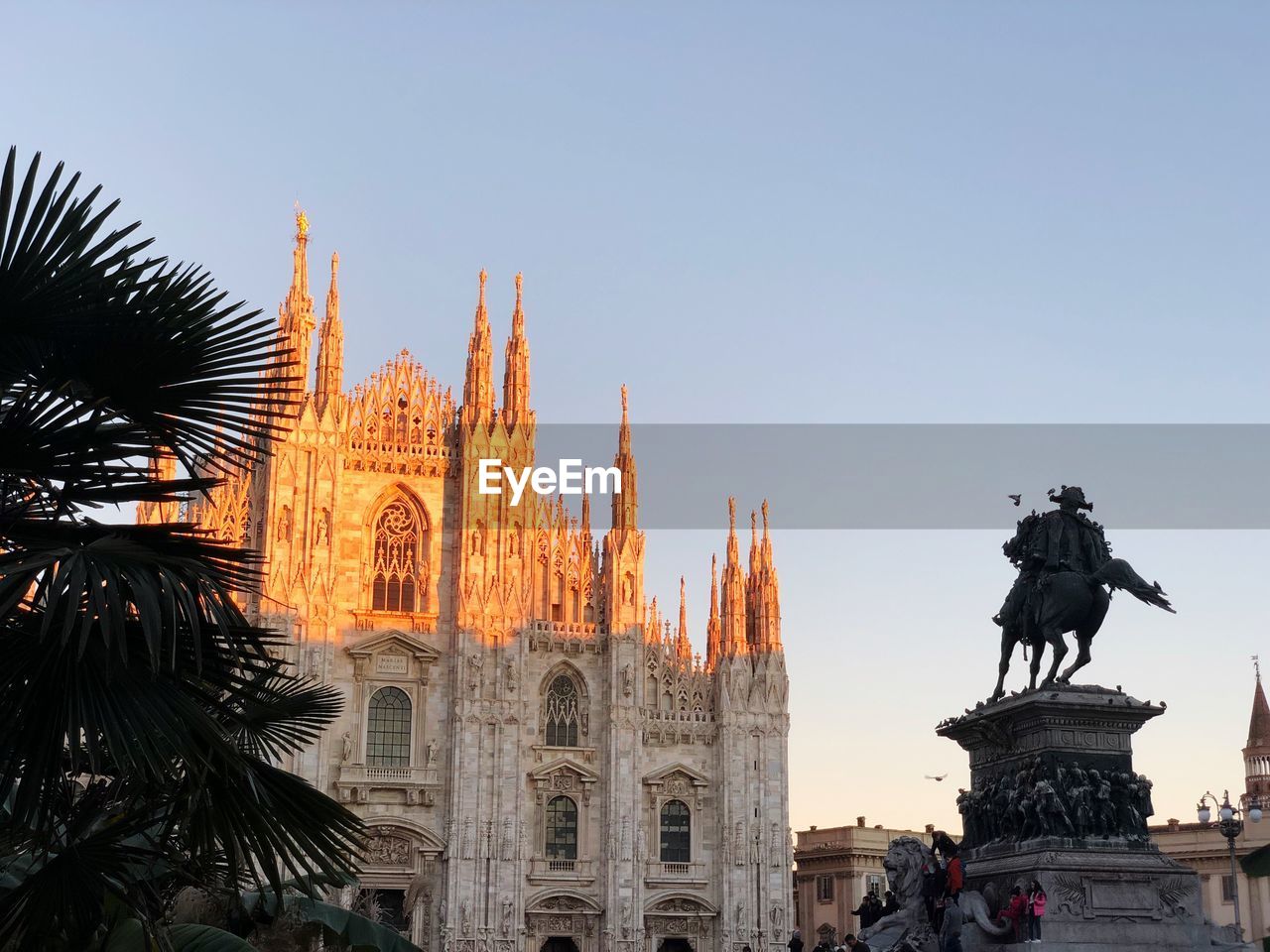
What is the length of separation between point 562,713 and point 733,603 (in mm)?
6679

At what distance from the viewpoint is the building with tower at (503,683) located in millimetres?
45688

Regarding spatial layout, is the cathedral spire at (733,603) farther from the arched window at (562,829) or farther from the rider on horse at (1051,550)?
the rider on horse at (1051,550)

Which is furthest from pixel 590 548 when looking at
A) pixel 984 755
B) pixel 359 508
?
pixel 984 755

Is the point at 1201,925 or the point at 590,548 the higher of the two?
the point at 590,548

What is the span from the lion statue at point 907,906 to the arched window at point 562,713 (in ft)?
109

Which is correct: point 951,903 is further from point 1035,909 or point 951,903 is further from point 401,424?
point 401,424

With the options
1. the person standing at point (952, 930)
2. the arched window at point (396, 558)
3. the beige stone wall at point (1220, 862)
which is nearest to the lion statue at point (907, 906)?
the person standing at point (952, 930)

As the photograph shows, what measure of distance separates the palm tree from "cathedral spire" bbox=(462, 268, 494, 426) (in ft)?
126

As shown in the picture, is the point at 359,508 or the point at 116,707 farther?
the point at 359,508

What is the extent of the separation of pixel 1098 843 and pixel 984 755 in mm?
1674

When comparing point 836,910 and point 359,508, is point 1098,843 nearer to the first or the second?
point 359,508

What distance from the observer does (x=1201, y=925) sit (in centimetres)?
1346

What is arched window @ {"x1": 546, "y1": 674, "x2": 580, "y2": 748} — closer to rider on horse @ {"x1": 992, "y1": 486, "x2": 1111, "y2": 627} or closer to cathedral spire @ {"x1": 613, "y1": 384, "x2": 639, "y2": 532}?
cathedral spire @ {"x1": 613, "y1": 384, "x2": 639, "y2": 532}

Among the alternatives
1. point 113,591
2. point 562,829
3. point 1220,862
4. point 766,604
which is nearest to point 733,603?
point 766,604
